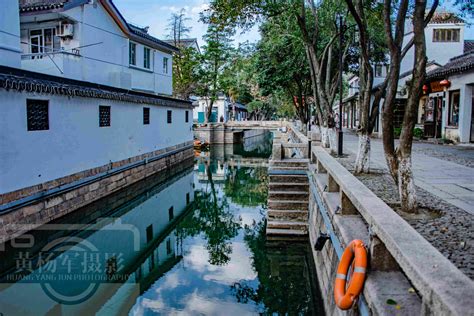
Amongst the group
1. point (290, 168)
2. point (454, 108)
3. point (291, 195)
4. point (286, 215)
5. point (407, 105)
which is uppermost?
point (454, 108)

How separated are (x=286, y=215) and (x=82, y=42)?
9840mm

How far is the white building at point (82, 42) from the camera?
43.8 ft

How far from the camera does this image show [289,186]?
10523 mm

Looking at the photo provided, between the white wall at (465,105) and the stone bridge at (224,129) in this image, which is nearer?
the white wall at (465,105)

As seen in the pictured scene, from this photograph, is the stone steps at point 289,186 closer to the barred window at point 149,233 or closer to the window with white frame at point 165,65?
the barred window at point 149,233

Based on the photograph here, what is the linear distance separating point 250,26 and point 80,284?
26.9 ft

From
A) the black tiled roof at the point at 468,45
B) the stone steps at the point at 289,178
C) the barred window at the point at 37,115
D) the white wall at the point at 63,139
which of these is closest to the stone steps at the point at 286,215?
the stone steps at the point at 289,178

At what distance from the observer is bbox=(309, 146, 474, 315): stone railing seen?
2265 mm

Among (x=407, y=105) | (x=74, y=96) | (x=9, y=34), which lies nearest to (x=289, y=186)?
(x=407, y=105)

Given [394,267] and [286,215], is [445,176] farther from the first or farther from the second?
[394,267]

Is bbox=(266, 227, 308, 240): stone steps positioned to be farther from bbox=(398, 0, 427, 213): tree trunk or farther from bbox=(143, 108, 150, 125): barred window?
bbox=(143, 108, 150, 125): barred window

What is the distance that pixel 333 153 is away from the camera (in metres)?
12.6

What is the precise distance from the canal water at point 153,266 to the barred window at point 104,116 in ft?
8.87

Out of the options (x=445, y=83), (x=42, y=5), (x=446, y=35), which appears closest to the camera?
(x=42, y=5)
